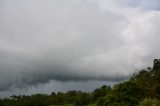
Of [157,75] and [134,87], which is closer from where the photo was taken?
[134,87]

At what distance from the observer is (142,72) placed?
433 feet

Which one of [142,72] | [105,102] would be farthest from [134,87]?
[142,72]

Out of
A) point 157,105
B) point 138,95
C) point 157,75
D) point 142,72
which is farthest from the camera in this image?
point 142,72

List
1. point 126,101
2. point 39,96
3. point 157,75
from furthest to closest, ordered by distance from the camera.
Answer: point 39,96
point 157,75
point 126,101

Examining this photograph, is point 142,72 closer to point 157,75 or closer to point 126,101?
point 157,75

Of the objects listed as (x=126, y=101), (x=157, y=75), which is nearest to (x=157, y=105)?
(x=126, y=101)

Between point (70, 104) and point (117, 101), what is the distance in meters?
65.3

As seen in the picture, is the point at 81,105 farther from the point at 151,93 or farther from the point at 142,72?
the point at 151,93

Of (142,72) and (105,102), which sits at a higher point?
(142,72)

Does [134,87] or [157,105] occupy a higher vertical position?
[134,87]

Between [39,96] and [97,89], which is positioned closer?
[97,89]

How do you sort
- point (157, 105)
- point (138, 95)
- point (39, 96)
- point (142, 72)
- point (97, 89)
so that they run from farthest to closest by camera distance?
point (39, 96) < point (97, 89) < point (142, 72) < point (138, 95) < point (157, 105)

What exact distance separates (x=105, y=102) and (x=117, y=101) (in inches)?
164

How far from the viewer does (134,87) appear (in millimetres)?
113562
